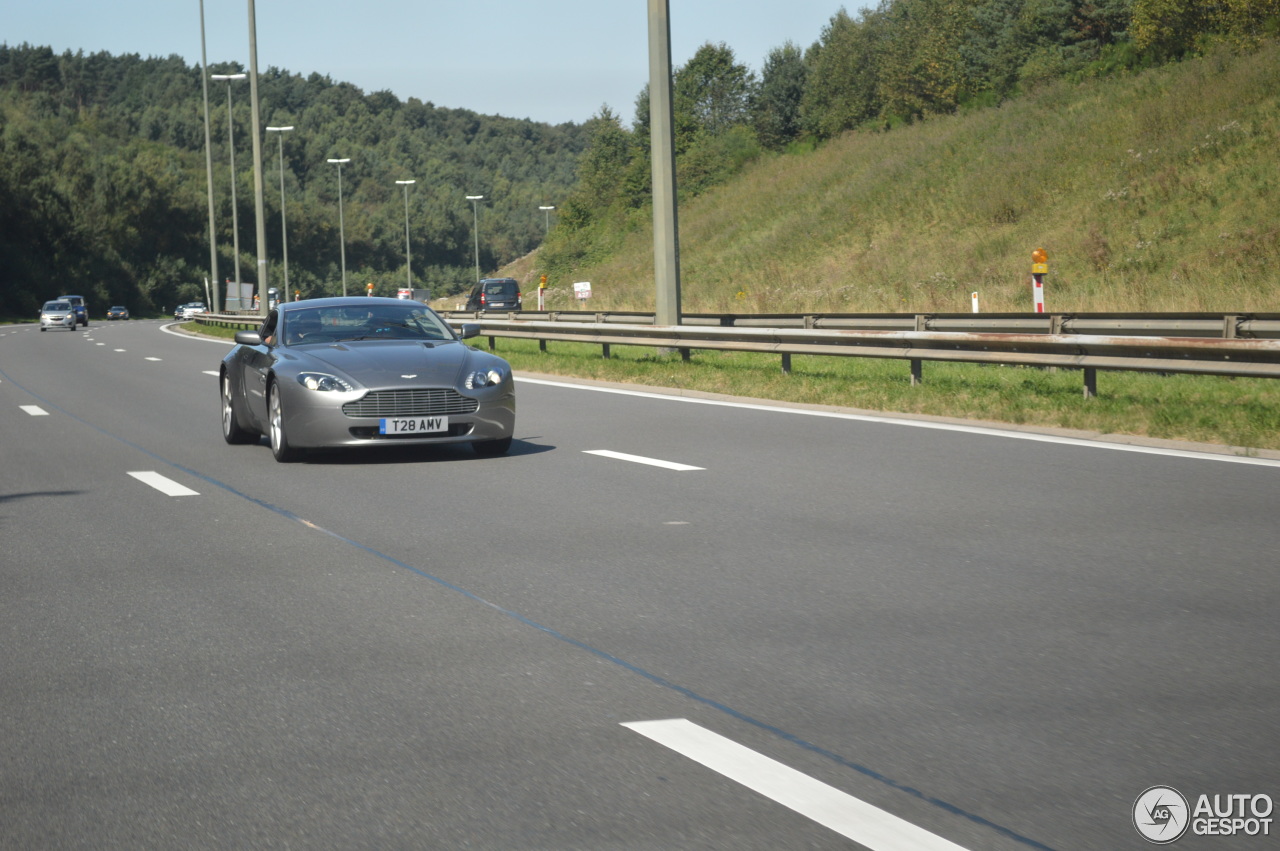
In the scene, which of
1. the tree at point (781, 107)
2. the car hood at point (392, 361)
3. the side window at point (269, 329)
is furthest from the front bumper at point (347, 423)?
the tree at point (781, 107)

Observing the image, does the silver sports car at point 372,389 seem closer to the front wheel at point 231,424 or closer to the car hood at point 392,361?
the car hood at point 392,361

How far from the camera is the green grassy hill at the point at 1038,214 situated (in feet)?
129

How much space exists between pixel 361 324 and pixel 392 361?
4.29 ft

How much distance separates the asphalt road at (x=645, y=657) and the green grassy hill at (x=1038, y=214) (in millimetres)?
23274

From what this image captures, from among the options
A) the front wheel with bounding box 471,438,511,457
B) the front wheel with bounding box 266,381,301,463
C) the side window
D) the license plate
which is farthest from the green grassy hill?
the front wheel with bounding box 266,381,301,463

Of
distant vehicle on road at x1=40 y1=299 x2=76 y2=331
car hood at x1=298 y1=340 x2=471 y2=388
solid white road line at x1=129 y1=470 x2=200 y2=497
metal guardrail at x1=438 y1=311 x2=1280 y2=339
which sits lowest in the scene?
solid white road line at x1=129 y1=470 x2=200 y2=497

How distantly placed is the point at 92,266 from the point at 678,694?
383 feet

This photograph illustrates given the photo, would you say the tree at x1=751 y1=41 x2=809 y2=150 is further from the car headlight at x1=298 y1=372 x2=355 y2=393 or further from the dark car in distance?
the car headlight at x1=298 y1=372 x2=355 y2=393

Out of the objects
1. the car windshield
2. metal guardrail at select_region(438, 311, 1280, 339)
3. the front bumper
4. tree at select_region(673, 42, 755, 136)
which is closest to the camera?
the front bumper

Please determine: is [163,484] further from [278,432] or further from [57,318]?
[57,318]

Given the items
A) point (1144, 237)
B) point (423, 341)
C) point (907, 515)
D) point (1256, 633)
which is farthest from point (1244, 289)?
point (1256, 633)

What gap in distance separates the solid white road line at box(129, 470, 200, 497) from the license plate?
5.43ft

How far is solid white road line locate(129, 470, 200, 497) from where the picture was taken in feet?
35.7

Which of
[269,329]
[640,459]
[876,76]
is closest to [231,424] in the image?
[269,329]
